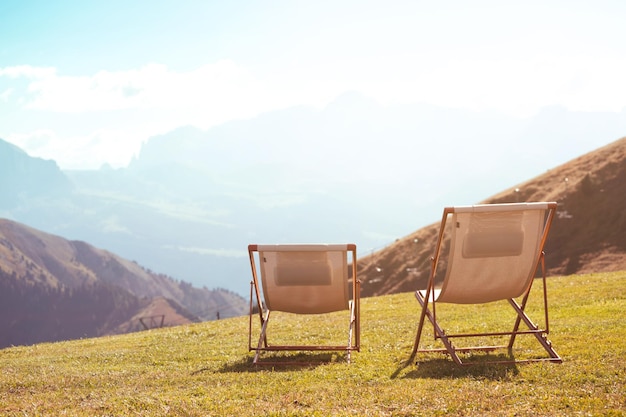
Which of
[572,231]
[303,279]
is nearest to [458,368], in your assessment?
[303,279]

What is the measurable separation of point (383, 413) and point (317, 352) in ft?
13.2

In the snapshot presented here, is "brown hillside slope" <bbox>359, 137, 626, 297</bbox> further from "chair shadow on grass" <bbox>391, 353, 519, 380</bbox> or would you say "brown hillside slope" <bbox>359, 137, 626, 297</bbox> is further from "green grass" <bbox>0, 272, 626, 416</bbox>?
"chair shadow on grass" <bbox>391, 353, 519, 380</bbox>

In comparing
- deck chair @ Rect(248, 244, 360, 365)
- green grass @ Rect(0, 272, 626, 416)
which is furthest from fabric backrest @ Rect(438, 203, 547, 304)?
deck chair @ Rect(248, 244, 360, 365)

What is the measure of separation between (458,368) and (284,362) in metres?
2.09

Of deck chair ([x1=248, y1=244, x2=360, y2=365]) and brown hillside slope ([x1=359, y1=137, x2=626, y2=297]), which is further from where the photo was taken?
brown hillside slope ([x1=359, y1=137, x2=626, y2=297])

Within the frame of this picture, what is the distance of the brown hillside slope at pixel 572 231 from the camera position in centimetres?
4006

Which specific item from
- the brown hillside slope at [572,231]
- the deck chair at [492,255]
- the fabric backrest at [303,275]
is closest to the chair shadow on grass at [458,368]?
the deck chair at [492,255]

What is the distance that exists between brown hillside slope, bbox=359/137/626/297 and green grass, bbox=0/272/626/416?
101 feet

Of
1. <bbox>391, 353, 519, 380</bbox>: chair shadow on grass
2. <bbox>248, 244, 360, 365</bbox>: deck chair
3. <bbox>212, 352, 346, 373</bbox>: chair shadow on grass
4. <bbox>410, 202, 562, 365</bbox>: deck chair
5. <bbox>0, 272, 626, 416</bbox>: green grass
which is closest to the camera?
<bbox>0, 272, 626, 416</bbox>: green grass

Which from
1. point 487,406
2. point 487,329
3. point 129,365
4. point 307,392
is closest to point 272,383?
point 307,392

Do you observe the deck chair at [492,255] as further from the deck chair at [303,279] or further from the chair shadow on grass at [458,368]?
the deck chair at [303,279]

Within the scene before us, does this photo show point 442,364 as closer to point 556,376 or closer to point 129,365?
point 556,376

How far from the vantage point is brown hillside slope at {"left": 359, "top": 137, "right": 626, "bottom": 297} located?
40062 mm

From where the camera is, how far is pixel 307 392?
6.07m
